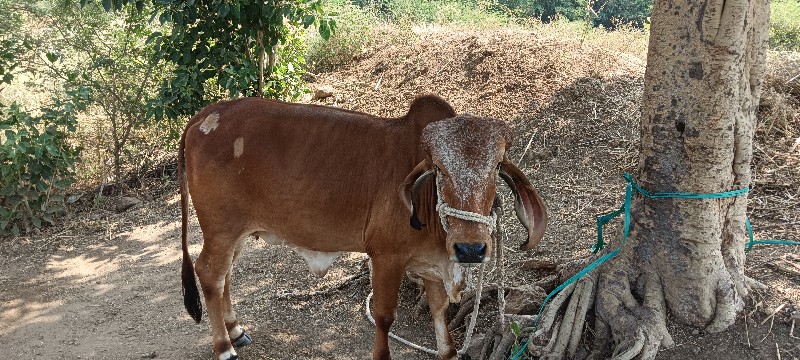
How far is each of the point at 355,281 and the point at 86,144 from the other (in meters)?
4.61

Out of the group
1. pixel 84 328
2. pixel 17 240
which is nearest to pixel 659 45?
pixel 84 328

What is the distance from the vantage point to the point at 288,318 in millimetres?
4672

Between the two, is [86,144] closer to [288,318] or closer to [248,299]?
[248,299]

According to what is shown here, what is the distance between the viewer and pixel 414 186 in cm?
312

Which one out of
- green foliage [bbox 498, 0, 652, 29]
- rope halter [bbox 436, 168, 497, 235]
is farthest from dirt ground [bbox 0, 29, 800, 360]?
green foliage [bbox 498, 0, 652, 29]

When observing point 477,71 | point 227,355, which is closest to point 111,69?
point 477,71

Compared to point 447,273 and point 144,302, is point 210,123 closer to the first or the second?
point 447,273

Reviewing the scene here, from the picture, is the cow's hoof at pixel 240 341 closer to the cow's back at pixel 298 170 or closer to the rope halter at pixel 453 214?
the cow's back at pixel 298 170

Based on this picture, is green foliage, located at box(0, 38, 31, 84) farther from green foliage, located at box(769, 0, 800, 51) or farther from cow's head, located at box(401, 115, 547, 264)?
green foliage, located at box(769, 0, 800, 51)

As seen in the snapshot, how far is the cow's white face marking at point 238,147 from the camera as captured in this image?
3785mm

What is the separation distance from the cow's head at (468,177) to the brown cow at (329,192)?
0.01 meters

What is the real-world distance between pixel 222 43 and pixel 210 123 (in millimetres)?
3255

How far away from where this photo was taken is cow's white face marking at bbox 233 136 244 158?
3.79 meters

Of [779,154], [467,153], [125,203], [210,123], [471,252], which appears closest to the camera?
[471,252]
